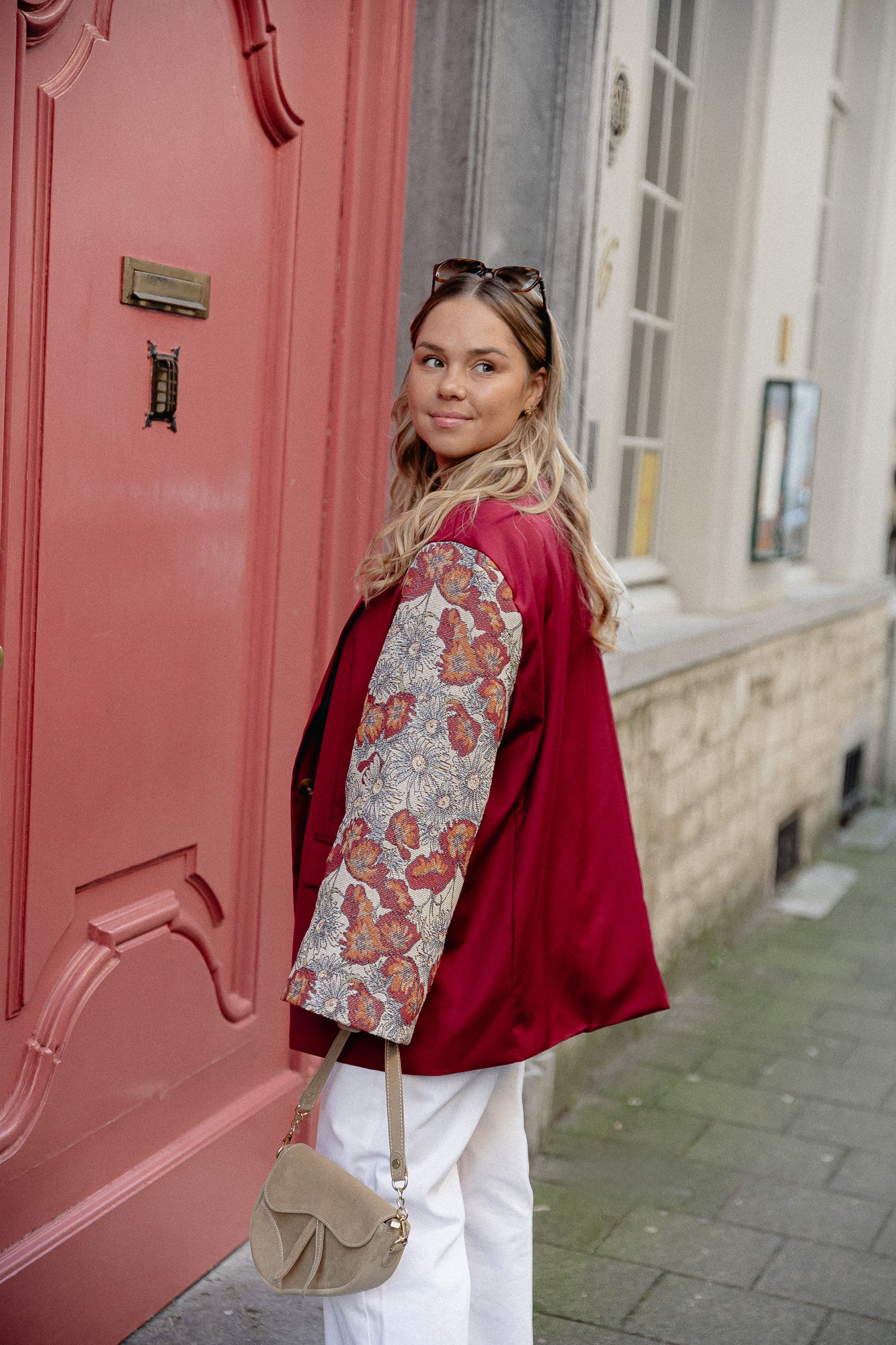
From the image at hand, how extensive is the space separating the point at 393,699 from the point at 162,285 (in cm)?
99

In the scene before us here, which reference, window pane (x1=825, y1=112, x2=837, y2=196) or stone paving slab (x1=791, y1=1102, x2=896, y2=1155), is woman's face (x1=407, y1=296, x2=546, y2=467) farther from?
window pane (x1=825, y1=112, x2=837, y2=196)

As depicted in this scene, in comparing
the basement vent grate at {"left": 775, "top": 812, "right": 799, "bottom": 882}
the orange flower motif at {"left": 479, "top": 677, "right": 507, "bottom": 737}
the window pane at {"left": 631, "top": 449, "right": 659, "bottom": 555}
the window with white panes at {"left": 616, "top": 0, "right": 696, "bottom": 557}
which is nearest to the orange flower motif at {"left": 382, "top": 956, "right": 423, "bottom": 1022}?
the orange flower motif at {"left": 479, "top": 677, "right": 507, "bottom": 737}

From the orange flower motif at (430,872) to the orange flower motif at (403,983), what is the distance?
98 millimetres

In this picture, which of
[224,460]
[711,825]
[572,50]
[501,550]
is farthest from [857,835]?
[501,550]

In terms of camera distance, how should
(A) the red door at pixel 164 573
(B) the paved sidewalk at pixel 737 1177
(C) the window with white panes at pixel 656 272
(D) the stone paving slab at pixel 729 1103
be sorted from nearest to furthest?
(A) the red door at pixel 164 573, (B) the paved sidewalk at pixel 737 1177, (D) the stone paving slab at pixel 729 1103, (C) the window with white panes at pixel 656 272

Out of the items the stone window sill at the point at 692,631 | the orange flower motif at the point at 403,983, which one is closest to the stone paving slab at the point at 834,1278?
the stone window sill at the point at 692,631

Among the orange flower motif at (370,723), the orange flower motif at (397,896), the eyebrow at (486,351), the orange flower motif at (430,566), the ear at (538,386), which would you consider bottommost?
the orange flower motif at (397,896)

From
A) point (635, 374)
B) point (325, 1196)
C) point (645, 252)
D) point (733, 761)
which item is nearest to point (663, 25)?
point (645, 252)

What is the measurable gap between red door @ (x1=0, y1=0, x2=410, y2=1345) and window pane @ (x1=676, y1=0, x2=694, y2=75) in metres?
2.11

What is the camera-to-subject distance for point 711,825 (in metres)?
5.21

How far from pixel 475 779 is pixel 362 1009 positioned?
323 millimetres

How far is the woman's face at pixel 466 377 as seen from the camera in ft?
6.49

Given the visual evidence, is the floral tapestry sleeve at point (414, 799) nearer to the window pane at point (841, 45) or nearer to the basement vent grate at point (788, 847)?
the basement vent grate at point (788, 847)

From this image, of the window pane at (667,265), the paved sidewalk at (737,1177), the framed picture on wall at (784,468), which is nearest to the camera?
the paved sidewalk at (737,1177)
